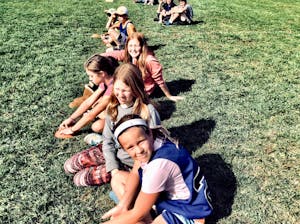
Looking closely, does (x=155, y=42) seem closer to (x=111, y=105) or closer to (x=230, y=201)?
(x=111, y=105)

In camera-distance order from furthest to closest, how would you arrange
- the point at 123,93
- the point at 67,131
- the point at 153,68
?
the point at 153,68
the point at 67,131
the point at 123,93

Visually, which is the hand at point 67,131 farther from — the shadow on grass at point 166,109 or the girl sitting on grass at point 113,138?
the shadow on grass at point 166,109

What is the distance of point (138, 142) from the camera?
340cm

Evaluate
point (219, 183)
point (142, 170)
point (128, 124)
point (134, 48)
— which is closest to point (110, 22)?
point (134, 48)

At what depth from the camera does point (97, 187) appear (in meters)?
4.86

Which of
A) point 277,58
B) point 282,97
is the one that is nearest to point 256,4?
point 277,58

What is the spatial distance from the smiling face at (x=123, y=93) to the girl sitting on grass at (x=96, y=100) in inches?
34.1

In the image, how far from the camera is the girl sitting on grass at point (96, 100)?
568 cm

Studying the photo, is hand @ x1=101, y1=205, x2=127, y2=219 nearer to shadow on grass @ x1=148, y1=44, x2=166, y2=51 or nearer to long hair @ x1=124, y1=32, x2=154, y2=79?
long hair @ x1=124, y1=32, x2=154, y2=79

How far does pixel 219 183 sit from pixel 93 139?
202cm

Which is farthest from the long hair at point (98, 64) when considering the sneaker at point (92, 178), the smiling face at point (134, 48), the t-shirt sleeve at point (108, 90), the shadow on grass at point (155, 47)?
the shadow on grass at point (155, 47)

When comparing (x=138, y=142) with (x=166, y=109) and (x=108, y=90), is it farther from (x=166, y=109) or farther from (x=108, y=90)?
(x=166, y=109)

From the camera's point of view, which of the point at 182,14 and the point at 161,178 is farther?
the point at 182,14

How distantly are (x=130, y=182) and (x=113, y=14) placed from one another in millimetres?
7720
